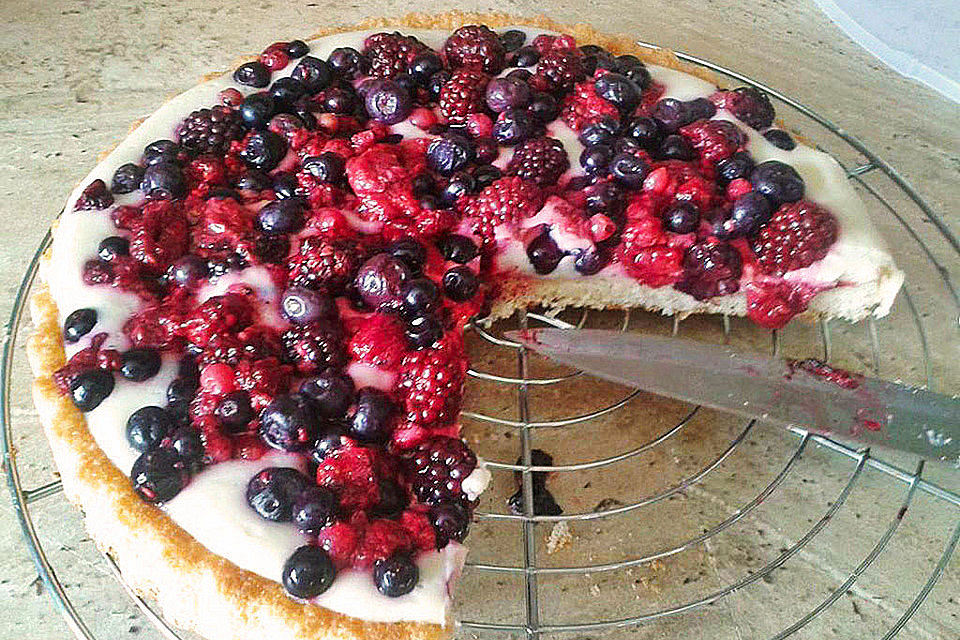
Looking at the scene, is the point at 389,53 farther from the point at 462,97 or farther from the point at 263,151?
the point at 263,151

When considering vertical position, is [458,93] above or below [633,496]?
above

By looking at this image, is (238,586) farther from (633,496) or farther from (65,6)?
(65,6)

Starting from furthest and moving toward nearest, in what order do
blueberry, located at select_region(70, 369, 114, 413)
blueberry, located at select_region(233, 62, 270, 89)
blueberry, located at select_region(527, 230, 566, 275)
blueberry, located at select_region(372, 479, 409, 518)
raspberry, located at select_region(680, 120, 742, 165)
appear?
blueberry, located at select_region(233, 62, 270, 89) → raspberry, located at select_region(680, 120, 742, 165) → blueberry, located at select_region(527, 230, 566, 275) → blueberry, located at select_region(70, 369, 114, 413) → blueberry, located at select_region(372, 479, 409, 518)

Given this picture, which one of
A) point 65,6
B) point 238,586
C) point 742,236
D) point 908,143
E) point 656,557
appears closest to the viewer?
point 238,586

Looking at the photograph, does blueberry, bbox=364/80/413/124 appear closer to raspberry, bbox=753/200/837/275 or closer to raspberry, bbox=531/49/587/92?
raspberry, bbox=531/49/587/92

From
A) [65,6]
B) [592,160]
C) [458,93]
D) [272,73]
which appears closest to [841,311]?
[592,160]

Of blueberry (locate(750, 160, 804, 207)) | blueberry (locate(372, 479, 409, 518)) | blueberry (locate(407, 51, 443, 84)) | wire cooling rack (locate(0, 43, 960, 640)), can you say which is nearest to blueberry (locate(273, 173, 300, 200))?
blueberry (locate(407, 51, 443, 84))
